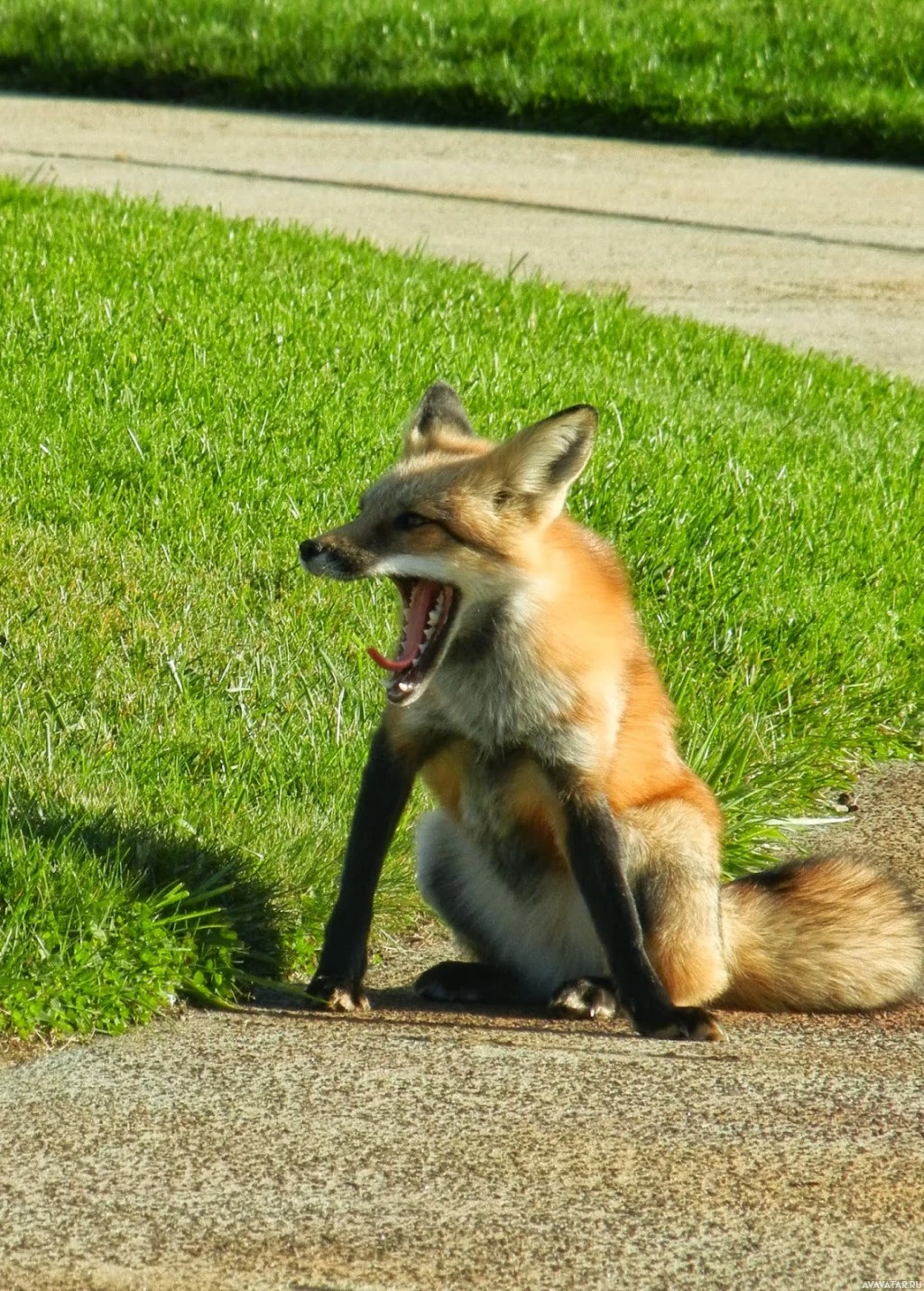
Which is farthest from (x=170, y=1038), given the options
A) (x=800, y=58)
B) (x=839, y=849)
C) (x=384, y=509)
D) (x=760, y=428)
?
(x=800, y=58)

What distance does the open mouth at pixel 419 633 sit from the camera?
3.74 meters

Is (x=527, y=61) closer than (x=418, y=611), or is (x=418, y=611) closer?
(x=418, y=611)

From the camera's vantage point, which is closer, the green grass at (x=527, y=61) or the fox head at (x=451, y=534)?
the fox head at (x=451, y=534)

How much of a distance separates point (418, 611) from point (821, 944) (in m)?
1.19

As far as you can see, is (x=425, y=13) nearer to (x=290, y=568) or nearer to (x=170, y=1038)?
(x=290, y=568)

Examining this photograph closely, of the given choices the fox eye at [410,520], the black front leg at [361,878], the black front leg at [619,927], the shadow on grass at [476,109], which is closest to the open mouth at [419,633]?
the fox eye at [410,520]

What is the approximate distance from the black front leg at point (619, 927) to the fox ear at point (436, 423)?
3.12 ft

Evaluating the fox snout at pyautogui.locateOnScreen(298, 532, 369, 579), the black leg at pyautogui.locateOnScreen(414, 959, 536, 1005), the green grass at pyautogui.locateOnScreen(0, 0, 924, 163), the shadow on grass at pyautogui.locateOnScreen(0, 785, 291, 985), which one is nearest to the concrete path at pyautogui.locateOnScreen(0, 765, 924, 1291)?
the black leg at pyautogui.locateOnScreen(414, 959, 536, 1005)

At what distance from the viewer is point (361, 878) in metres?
3.94

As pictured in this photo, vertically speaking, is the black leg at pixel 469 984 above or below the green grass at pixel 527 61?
below

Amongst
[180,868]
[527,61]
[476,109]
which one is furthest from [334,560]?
[527,61]

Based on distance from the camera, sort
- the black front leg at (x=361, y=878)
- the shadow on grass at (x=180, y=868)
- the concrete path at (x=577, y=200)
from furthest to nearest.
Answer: the concrete path at (x=577, y=200) < the shadow on grass at (x=180, y=868) < the black front leg at (x=361, y=878)

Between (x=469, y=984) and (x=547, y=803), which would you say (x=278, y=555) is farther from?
(x=547, y=803)

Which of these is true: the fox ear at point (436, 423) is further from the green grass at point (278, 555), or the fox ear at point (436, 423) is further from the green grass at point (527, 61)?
the green grass at point (527, 61)
